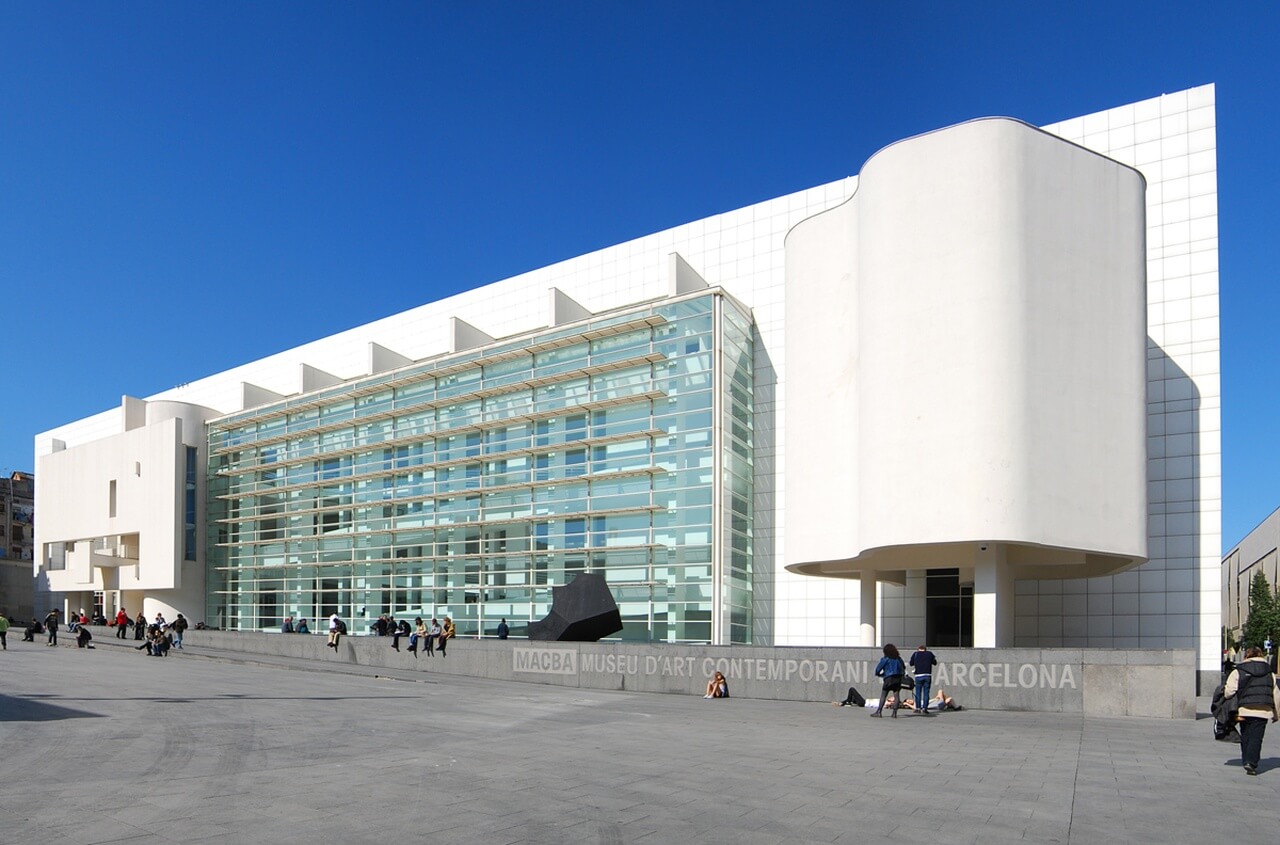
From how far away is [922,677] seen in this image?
813 inches

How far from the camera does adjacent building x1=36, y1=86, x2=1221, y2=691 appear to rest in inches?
992

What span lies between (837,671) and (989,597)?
493 centimetres

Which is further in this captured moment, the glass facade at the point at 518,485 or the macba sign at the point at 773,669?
the glass facade at the point at 518,485

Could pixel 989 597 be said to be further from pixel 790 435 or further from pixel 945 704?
pixel 790 435

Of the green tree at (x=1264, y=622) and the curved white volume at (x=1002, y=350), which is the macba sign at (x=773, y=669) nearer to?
the curved white volume at (x=1002, y=350)

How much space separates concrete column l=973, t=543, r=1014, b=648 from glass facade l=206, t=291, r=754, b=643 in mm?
10412

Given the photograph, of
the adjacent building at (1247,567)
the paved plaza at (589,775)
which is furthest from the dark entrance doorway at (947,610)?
the adjacent building at (1247,567)

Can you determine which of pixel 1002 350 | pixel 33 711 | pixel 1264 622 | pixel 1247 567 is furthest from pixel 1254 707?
pixel 1247 567

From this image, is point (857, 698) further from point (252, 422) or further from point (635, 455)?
point (252, 422)

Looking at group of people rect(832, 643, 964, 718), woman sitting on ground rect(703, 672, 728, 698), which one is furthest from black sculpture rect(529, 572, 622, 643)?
group of people rect(832, 643, 964, 718)

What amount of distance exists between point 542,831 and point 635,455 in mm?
29429

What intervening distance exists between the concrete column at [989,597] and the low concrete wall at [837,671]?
10.3 ft

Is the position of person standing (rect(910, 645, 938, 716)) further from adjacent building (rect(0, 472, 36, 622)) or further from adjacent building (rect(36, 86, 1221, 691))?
adjacent building (rect(0, 472, 36, 622))

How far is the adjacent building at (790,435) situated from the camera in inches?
992
